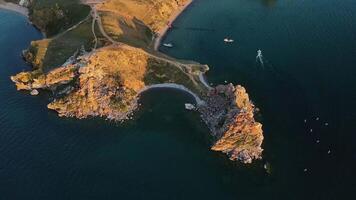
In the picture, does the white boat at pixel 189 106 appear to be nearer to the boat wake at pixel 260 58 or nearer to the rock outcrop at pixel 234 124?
the rock outcrop at pixel 234 124

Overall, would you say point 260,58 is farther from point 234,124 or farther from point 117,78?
point 117,78

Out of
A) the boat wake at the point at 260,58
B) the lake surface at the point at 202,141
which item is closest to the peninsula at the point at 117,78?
→ the lake surface at the point at 202,141

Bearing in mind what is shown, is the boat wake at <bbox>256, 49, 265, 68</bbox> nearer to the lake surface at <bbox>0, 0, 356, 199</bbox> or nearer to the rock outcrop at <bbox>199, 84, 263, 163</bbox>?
the lake surface at <bbox>0, 0, 356, 199</bbox>

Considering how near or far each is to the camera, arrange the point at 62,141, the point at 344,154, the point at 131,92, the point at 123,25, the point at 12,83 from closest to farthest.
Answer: the point at 344,154 → the point at 62,141 → the point at 131,92 → the point at 12,83 → the point at 123,25

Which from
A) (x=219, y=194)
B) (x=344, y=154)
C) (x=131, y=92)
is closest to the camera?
(x=219, y=194)

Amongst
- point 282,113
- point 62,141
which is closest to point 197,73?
point 282,113

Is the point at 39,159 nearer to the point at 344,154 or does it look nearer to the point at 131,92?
the point at 131,92

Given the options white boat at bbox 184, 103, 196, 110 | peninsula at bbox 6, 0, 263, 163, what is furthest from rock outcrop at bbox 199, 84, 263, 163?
white boat at bbox 184, 103, 196, 110
